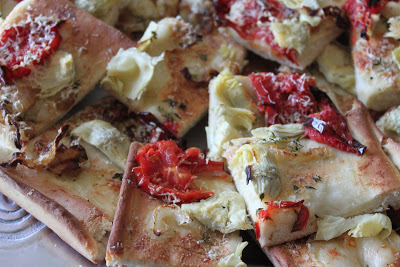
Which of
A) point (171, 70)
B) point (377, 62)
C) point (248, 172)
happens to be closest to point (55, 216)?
point (248, 172)

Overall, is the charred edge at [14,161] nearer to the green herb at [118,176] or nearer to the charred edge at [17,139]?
the charred edge at [17,139]

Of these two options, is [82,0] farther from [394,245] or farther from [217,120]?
[394,245]

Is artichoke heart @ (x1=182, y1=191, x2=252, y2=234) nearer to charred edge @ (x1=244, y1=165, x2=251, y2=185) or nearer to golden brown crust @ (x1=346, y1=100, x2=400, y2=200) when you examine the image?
charred edge @ (x1=244, y1=165, x2=251, y2=185)

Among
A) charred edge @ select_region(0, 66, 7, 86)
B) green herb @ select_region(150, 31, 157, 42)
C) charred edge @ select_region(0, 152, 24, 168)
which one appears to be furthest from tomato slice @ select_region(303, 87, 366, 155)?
charred edge @ select_region(0, 66, 7, 86)

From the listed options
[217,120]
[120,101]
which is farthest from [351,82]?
[120,101]

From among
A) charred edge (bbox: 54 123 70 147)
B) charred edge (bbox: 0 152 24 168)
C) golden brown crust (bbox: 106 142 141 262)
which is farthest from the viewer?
charred edge (bbox: 54 123 70 147)

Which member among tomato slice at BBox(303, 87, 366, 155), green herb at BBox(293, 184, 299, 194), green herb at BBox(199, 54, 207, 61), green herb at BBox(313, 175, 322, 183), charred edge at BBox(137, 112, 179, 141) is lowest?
charred edge at BBox(137, 112, 179, 141)

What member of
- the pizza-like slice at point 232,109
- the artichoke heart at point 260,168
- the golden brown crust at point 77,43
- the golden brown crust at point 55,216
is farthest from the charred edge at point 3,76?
the artichoke heart at point 260,168
